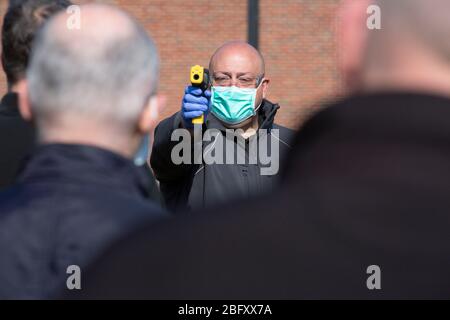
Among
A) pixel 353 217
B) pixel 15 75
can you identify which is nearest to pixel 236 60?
pixel 15 75

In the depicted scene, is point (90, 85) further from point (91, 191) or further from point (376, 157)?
point (376, 157)

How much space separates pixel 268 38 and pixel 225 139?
903cm

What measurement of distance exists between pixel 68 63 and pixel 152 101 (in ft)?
0.67

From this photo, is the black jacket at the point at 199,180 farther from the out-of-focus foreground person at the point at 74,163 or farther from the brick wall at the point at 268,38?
the brick wall at the point at 268,38

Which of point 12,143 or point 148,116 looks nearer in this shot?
point 148,116

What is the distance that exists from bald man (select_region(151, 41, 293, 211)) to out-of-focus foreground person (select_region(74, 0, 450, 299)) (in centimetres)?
297

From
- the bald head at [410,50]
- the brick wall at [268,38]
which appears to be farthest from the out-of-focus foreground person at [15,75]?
the brick wall at [268,38]

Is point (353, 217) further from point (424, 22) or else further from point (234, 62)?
point (234, 62)

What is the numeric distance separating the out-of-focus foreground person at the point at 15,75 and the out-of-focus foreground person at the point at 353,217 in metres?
1.56

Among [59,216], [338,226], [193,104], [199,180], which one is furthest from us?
[199,180]

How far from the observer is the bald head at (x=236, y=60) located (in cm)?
485

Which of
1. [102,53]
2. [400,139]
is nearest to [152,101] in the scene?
[102,53]

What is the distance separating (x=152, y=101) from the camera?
67.8 inches

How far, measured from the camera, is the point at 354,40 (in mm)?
1096
